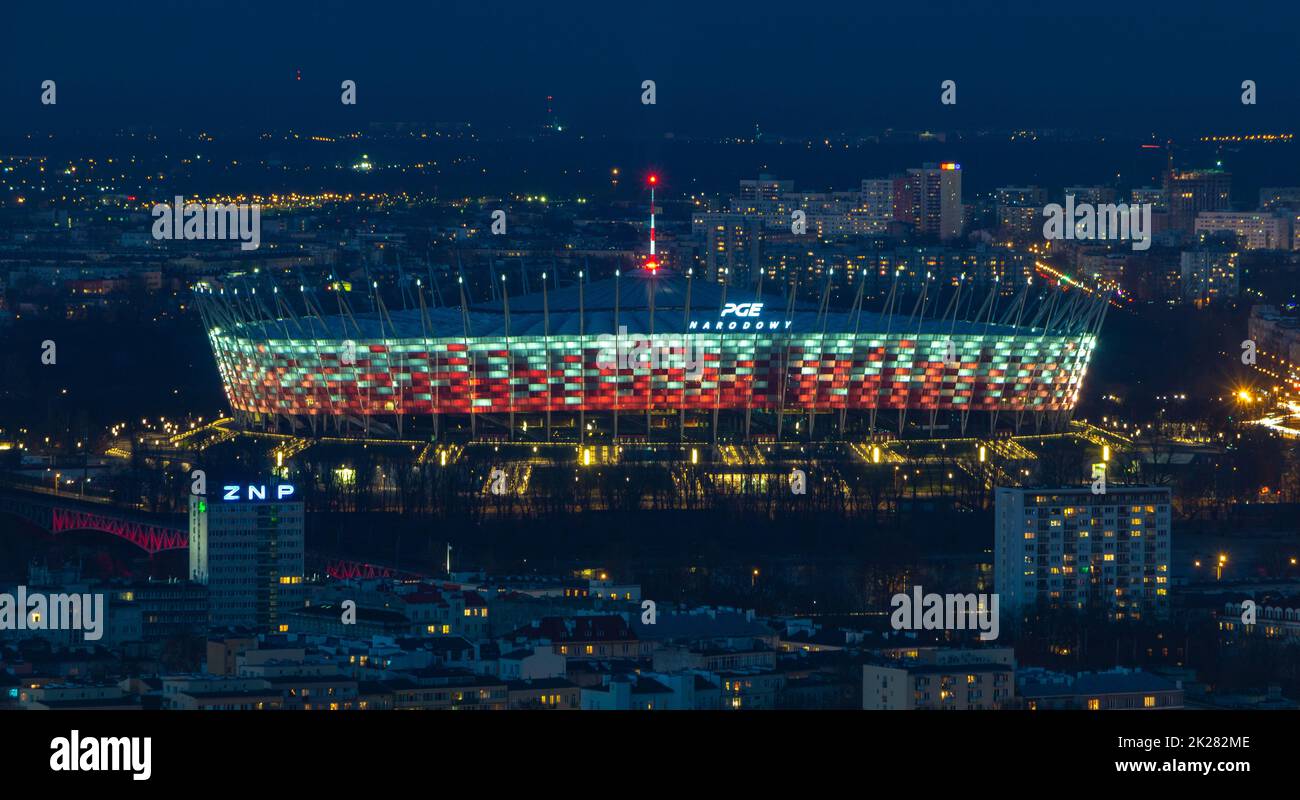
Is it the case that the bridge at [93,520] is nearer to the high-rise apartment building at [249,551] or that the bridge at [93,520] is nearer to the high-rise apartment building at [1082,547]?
the high-rise apartment building at [249,551]

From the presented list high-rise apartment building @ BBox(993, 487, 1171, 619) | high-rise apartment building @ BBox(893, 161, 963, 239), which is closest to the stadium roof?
high-rise apartment building @ BBox(993, 487, 1171, 619)

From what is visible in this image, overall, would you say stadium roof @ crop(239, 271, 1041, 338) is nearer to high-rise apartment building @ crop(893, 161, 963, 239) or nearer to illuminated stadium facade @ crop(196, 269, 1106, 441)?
illuminated stadium facade @ crop(196, 269, 1106, 441)

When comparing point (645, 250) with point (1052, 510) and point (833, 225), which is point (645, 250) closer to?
point (833, 225)

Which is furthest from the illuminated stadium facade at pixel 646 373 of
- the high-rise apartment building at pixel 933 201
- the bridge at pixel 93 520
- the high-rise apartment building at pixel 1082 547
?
the high-rise apartment building at pixel 933 201

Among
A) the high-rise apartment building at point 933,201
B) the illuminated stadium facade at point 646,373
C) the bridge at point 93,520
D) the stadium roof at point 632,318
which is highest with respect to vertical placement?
the high-rise apartment building at point 933,201

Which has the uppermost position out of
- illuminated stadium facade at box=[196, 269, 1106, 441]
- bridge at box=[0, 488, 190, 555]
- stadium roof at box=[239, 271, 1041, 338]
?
stadium roof at box=[239, 271, 1041, 338]
